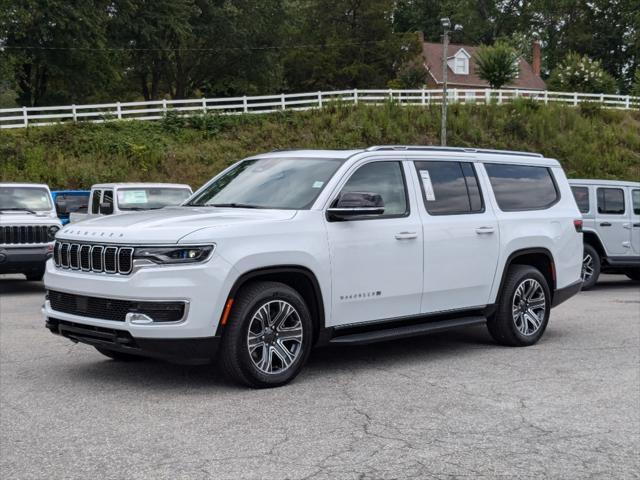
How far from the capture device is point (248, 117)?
38.6 meters

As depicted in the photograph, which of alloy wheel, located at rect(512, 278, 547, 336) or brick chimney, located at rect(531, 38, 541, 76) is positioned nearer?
alloy wheel, located at rect(512, 278, 547, 336)

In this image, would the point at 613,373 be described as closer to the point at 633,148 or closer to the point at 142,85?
the point at 633,148

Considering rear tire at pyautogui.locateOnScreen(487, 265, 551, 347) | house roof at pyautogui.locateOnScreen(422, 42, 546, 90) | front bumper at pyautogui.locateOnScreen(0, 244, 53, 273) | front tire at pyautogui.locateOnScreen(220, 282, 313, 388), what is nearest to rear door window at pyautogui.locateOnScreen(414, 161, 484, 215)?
rear tire at pyautogui.locateOnScreen(487, 265, 551, 347)

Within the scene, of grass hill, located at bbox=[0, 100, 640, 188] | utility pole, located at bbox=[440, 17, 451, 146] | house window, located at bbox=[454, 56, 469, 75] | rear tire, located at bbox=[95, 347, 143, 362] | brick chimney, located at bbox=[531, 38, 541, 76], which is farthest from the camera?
brick chimney, located at bbox=[531, 38, 541, 76]

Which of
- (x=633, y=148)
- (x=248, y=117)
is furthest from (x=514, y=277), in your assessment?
(x=633, y=148)

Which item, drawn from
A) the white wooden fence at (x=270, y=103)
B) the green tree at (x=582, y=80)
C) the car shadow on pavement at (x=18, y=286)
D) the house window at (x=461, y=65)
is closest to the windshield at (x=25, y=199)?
the car shadow on pavement at (x=18, y=286)

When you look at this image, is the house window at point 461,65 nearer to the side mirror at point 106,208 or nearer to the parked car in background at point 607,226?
the parked car in background at point 607,226

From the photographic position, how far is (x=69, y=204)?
1925cm

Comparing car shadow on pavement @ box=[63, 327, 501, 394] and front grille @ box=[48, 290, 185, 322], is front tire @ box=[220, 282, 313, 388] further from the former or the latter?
front grille @ box=[48, 290, 185, 322]

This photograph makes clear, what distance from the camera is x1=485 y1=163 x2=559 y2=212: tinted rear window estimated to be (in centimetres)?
902

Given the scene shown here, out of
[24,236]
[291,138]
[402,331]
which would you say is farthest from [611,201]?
[291,138]

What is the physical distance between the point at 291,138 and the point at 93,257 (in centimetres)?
3114

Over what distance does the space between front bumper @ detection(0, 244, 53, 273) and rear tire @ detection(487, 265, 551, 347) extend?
8.33 meters

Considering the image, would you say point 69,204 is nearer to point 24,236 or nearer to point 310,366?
point 24,236
